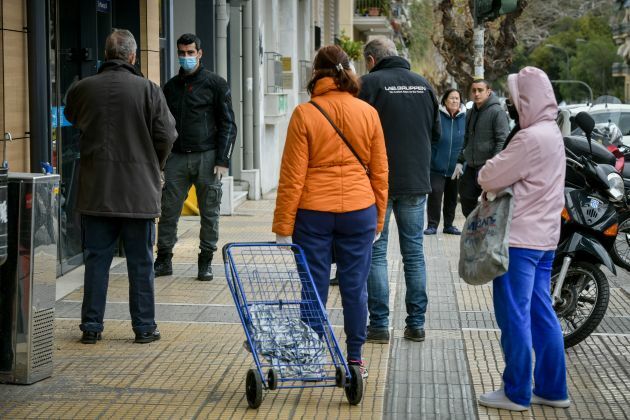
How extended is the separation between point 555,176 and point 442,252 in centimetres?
658

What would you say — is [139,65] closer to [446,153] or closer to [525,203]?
[446,153]

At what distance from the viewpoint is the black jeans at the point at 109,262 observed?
7684 millimetres

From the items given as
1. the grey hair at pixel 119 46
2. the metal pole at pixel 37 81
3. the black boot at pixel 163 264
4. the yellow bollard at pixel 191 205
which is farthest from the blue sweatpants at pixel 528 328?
the yellow bollard at pixel 191 205

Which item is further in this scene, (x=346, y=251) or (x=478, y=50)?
(x=478, y=50)

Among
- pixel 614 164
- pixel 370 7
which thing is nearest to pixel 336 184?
pixel 614 164

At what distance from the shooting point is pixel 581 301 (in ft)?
25.9

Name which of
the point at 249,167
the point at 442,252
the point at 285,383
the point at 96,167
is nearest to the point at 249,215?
the point at 249,167

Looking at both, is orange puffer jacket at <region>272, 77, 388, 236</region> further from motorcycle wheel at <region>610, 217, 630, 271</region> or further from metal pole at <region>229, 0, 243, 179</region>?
metal pole at <region>229, 0, 243, 179</region>

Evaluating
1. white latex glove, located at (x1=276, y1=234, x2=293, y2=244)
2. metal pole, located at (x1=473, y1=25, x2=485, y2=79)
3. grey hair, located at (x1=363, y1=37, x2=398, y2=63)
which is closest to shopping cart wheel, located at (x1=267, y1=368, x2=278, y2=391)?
white latex glove, located at (x1=276, y1=234, x2=293, y2=244)

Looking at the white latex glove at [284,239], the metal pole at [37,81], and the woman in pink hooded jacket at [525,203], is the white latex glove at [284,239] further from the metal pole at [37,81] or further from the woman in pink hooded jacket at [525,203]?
the metal pole at [37,81]

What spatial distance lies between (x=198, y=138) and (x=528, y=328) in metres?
4.52

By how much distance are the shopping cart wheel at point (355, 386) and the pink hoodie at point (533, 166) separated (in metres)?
1.03

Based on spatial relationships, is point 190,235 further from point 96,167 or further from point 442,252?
point 96,167

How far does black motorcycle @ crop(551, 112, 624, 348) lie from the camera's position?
25.5 feet
